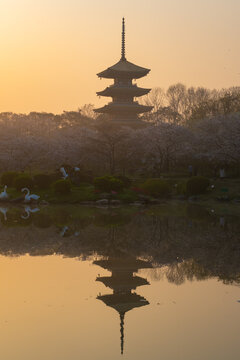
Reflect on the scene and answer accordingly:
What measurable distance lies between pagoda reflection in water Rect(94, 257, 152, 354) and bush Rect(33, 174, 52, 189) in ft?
77.9

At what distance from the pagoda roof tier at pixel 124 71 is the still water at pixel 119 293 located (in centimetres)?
4696

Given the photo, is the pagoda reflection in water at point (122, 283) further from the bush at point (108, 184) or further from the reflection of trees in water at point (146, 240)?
the bush at point (108, 184)

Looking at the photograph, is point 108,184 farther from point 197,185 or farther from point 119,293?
point 119,293

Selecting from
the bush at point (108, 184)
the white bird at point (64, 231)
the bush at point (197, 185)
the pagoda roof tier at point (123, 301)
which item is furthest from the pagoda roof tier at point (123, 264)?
the bush at point (197, 185)

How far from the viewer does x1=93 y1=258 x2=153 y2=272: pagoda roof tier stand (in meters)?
12.7

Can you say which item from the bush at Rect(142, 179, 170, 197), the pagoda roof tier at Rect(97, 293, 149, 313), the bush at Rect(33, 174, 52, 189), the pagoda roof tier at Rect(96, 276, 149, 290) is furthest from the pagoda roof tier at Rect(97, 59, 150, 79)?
the pagoda roof tier at Rect(97, 293, 149, 313)

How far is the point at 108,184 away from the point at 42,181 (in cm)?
562

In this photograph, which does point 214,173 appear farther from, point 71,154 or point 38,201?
point 38,201

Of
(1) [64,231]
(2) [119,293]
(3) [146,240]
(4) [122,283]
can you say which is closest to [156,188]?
(1) [64,231]

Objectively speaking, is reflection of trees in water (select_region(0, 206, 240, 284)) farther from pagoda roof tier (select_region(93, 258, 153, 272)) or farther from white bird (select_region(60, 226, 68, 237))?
pagoda roof tier (select_region(93, 258, 153, 272))

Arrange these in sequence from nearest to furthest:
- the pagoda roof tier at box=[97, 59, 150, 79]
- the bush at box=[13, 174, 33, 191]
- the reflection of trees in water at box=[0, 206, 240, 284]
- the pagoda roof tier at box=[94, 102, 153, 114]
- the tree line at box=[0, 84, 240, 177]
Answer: the reflection of trees in water at box=[0, 206, 240, 284] → the bush at box=[13, 174, 33, 191] → the tree line at box=[0, 84, 240, 177] → the pagoda roof tier at box=[94, 102, 153, 114] → the pagoda roof tier at box=[97, 59, 150, 79]

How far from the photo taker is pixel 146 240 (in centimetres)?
1766

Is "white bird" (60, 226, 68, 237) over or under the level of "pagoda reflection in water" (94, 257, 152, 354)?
over

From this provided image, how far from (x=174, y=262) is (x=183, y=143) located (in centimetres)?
3476
